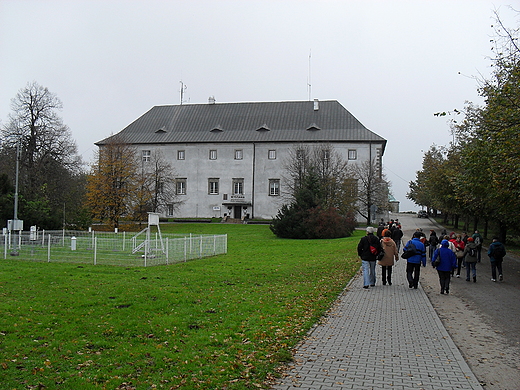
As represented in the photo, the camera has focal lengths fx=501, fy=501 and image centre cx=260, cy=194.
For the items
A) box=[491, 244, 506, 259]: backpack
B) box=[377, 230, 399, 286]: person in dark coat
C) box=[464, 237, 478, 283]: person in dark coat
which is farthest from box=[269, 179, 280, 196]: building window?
box=[377, 230, 399, 286]: person in dark coat

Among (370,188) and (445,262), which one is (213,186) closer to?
(370,188)

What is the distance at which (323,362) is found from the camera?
7184mm

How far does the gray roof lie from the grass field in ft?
173

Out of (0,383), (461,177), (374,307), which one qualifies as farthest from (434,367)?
(461,177)

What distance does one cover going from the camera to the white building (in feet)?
226

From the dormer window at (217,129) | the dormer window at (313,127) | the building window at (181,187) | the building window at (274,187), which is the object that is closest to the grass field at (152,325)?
the building window at (274,187)

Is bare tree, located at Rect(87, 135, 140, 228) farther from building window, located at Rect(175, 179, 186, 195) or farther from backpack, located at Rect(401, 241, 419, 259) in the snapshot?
backpack, located at Rect(401, 241, 419, 259)

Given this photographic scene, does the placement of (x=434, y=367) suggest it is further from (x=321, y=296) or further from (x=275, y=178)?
(x=275, y=178)

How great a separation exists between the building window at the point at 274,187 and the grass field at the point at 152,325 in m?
51.9

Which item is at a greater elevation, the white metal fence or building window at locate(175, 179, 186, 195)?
building window at locate(175, 179, 186, 195)

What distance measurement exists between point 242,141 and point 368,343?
62.6 metres

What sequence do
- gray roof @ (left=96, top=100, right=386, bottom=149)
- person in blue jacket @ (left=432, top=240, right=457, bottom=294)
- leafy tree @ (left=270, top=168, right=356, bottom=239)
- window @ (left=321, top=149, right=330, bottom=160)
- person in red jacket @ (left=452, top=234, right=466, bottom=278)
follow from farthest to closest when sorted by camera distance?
gray roof @ (left=96, top=100, right=386, bottom=149), window @ (left=321, top=149, right=330, bottom=160), leafy tree @ (left=270, top=168, right=356, bottom=239), person in red jacket @ (left=452, top=234, right=466, bottom=278), person in blue jacket @ (left=432, top=240, right=457, bottom=294)

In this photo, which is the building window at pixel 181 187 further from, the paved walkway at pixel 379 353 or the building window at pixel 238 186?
the paved walkway at pixel 379 353

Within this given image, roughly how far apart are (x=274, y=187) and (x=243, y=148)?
7034mm
